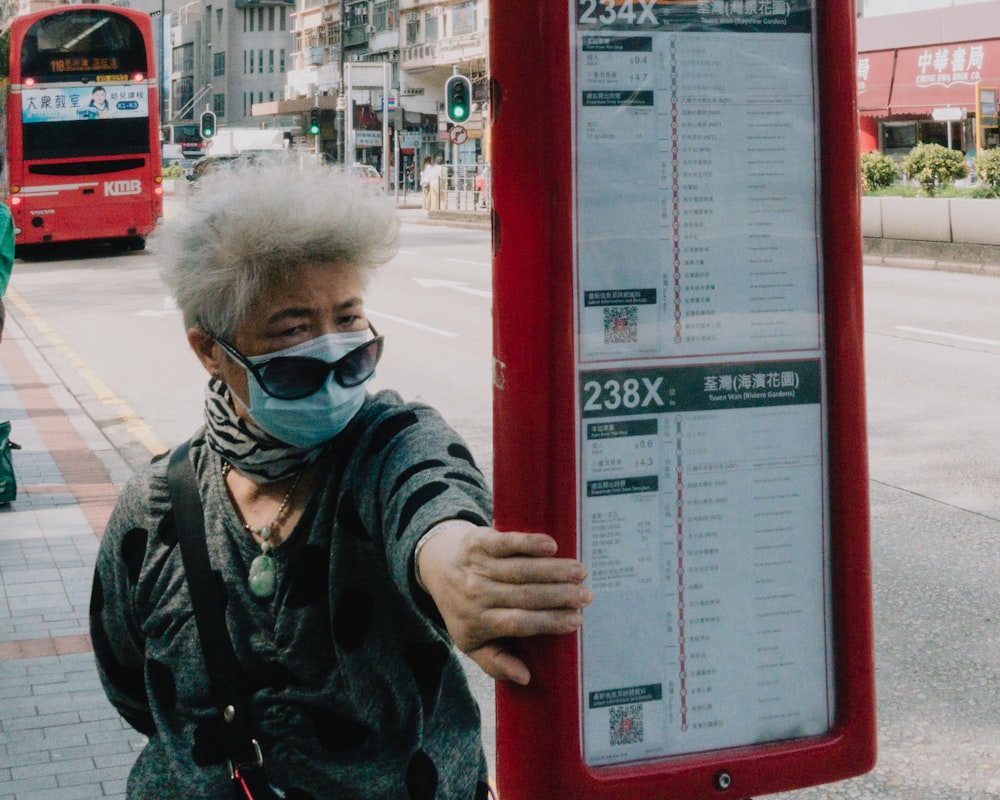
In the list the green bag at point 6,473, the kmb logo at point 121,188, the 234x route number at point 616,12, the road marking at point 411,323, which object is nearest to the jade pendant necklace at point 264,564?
the 234x route number at point 616,12

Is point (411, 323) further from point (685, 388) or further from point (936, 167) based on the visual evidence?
point (685, 388)

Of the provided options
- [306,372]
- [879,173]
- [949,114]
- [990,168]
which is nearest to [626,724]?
[306,372]

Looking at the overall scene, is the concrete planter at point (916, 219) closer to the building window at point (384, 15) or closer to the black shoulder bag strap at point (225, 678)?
the black shoulder bag strap at point (225, 678)

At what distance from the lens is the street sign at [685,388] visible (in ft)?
4.32

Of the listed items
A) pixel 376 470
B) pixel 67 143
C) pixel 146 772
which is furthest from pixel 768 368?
pixel 67 143

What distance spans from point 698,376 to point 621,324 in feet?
0.32

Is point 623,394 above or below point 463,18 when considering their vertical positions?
below

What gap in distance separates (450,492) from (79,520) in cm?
522

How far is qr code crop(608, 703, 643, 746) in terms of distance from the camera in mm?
1398

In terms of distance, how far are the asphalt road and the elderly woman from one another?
1614 mm

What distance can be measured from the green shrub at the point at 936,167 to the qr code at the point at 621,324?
19.7 meters

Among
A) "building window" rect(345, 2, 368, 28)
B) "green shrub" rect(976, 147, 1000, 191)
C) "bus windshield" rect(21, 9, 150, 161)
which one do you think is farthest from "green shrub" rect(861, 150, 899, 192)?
"building window" rect(345, 2, 368, 28)

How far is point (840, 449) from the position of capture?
1.44 m

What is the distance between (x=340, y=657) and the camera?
5.61 feet
